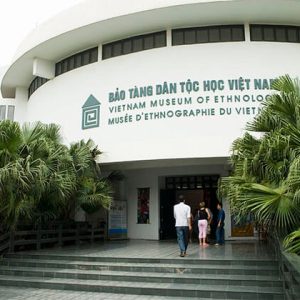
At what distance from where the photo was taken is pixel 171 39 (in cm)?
1498

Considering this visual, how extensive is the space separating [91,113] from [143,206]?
16.8ft

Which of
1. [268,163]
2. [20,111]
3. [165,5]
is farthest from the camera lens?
[20,111]

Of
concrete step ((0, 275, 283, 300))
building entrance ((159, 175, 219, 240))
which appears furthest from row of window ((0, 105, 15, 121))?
concrete step ((0, 275, 283, 300))

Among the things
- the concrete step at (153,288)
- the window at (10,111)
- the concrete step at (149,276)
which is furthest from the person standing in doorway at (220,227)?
the window at (10,111)

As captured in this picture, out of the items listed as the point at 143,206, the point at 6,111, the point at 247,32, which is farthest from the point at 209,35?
the point at 6,111

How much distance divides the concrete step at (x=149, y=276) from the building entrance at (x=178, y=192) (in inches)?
317

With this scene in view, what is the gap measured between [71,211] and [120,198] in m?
3.71

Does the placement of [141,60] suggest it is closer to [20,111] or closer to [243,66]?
[243,66]

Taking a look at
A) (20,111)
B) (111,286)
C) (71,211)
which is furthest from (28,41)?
(111,286)

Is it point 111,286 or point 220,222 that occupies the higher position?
point 220,222

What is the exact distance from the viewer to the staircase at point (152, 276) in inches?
328

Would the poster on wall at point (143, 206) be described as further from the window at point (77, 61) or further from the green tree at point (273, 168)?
the green tree at point (273, 168)

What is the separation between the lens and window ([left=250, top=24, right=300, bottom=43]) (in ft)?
48.2

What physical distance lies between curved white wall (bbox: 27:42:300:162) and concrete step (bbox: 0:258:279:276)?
4.64 m
